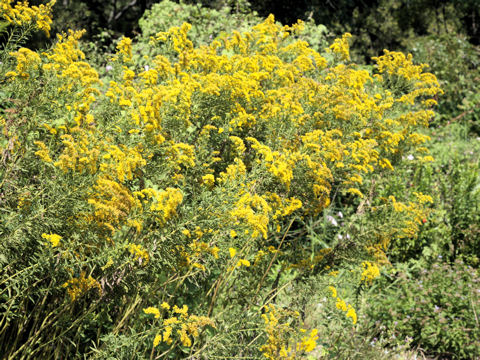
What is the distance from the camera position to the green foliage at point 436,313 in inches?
161

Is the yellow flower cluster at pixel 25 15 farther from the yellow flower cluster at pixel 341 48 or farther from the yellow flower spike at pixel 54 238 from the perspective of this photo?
the yellow flower cluster at pixel 341 48

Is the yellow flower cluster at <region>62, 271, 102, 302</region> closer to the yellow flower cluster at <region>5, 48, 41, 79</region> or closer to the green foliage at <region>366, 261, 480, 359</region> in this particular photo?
the yellow flower cluster at <region>5, 48, 41, 79</region>

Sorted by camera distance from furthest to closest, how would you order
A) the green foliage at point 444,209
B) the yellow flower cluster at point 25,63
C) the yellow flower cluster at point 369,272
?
the green foliage at point 444,209 < the yellow flower cluster at point 369,272 < the yellow flower cluster at point 25,63

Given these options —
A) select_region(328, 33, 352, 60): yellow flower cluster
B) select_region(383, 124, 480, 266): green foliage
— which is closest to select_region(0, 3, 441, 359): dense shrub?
select_region(328, 33, 352, 60): yellow flower cluster

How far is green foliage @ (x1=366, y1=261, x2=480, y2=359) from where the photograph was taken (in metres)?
4.09

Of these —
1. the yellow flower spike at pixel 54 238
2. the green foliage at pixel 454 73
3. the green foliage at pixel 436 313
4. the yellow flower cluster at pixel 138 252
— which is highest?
the yellow flower spike at pixel 54 238

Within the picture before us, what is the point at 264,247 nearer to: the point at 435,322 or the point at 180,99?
the point at 180,99

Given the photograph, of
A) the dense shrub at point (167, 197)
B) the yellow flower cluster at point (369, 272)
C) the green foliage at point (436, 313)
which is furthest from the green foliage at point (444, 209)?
the dense shrub at point (167, 197)

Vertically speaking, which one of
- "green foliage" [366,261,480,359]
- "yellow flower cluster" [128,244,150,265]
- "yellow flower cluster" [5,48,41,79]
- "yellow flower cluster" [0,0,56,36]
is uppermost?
"yellow flower cluster" [0,0,56,36]

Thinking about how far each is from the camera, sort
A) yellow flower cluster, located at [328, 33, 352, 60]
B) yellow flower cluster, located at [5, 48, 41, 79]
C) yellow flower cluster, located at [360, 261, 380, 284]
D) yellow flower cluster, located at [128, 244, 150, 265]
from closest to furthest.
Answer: yellow flower cluster, located at [128, 244, 150, 265] → yellow flower cluster, located at [5, 48, 41, 79] → yellow flower cluster, located at [360, 261, 380, 284] → yellow flower cluster, located at [328, 33, 352, 60]

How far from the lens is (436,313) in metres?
4.24

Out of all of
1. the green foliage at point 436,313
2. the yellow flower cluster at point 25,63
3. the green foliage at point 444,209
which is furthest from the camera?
the green foliage at point 444,209

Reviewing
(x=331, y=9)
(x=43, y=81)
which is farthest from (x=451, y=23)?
(x=43, y=81)

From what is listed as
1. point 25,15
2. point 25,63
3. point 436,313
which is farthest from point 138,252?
point 436,313
